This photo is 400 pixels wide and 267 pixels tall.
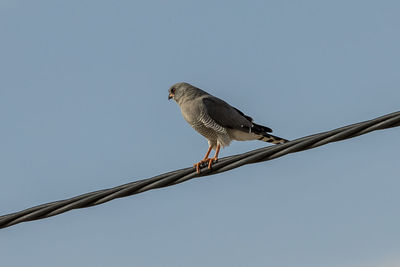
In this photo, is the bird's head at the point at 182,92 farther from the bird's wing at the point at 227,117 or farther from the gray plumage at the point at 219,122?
the bird's wing at the point at 227,117

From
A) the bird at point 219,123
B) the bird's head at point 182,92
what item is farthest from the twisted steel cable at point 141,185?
the bird's head at point 182,92

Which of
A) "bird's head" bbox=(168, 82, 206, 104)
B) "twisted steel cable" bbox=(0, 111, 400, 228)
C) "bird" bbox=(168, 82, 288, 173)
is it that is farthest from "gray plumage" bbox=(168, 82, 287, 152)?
"twisted steel cable" bbox=(0, 111, 400, 228)

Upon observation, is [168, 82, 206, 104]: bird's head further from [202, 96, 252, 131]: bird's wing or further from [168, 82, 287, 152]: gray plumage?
[202, 96, 252, 131]: bird's wing

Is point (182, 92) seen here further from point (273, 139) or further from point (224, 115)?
point (273, 139)

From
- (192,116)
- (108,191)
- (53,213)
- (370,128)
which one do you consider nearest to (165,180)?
(108,191)

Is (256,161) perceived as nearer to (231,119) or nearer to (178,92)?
(231,119)

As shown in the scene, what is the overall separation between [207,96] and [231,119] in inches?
23.9

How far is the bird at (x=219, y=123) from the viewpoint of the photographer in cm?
1044

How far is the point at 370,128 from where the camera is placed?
5.27 m

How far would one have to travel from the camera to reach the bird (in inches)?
411

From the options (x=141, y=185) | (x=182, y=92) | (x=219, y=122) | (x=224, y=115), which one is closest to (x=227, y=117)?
(x=224, y=115)

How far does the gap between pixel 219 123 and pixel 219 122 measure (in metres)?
0.01

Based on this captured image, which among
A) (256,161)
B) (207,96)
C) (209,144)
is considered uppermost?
(207,96)

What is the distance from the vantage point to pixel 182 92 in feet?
37.7
